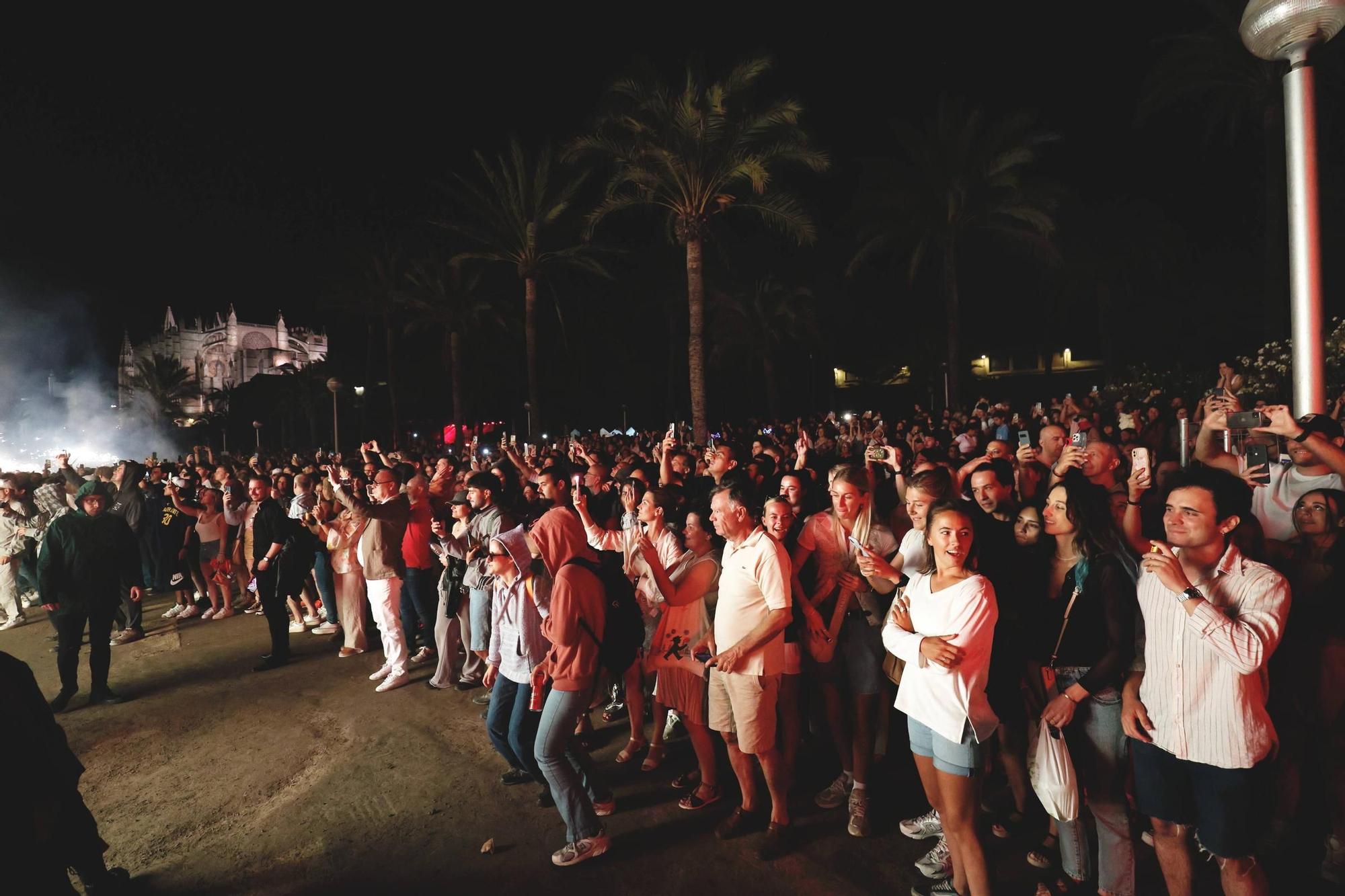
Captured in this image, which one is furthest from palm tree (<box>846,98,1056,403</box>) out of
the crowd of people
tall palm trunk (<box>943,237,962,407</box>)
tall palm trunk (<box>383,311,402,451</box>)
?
tall palm trunk (<box>383,311,402,451</box>)

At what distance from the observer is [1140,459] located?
373cm

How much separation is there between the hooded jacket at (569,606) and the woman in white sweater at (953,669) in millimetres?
1600

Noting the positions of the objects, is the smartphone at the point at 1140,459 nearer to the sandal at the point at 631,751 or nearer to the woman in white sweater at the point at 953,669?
the woman in white sweater at the point at 953,669

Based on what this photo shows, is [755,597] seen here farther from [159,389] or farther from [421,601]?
[159,389]

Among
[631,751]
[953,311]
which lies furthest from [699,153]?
[631,751]

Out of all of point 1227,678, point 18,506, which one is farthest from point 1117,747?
point 18,506

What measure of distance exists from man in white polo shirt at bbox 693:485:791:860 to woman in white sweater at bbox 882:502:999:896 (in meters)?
0.76

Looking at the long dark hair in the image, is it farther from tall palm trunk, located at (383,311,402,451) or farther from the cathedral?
the cathedral

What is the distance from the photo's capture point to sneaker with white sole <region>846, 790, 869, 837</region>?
4.00 m

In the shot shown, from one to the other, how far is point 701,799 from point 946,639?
2253 mm

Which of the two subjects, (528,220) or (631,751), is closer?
(631,751)

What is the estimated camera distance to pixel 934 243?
941 inches

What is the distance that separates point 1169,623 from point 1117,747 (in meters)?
0.78

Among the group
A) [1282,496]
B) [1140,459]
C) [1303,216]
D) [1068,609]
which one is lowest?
[1068,609]
